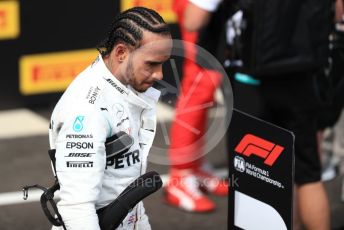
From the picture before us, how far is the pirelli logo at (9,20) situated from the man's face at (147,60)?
4097 millimetres

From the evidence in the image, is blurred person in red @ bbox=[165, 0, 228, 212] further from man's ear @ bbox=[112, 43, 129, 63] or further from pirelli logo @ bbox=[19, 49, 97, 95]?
man's ear @ bbox=[112, 43, 129, 63]

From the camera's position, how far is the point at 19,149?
A: 22.5ft

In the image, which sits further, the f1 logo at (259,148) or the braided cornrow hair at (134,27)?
the f1 logo at (259,148)

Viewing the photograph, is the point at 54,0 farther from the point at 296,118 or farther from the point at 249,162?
the point at 249,162

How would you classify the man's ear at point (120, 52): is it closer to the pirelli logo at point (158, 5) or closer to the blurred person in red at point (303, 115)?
the blurred person in red at point (303, 115)

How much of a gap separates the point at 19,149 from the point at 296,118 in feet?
8.77

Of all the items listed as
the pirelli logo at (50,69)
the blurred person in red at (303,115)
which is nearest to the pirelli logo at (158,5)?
the pirelli logo at (50,69)

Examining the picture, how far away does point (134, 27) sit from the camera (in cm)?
321

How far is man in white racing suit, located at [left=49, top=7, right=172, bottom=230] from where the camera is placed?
10.1ft

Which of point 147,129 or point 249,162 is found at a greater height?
point 147,129

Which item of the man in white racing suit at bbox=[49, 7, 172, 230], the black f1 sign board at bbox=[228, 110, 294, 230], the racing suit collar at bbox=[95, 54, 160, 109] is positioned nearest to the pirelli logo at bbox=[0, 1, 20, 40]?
the black f1 sign board at bbox=[228, 110, 294, 230]

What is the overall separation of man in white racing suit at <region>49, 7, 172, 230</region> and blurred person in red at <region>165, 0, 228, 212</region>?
1.92m

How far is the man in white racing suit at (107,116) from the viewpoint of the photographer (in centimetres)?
309

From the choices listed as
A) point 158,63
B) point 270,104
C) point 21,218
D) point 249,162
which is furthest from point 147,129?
point 21,218
